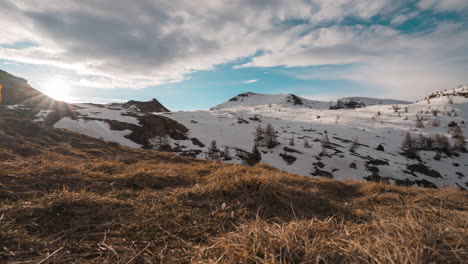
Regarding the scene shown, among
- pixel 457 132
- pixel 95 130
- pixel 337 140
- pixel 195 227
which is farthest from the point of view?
pixel 337 140

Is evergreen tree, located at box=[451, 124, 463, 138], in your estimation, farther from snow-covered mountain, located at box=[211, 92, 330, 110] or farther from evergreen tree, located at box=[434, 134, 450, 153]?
snow-covered mountain, located at box=[211, 92, 330, 110]

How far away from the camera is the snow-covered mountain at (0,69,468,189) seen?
42.8m

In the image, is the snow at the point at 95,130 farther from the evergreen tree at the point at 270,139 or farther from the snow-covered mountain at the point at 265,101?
the snow-covered mountain at the point at 265,101

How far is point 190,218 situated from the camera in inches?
86.4

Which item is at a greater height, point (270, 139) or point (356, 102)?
point (356, 102)

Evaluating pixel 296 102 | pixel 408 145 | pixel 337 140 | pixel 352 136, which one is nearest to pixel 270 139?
pixel 337 140

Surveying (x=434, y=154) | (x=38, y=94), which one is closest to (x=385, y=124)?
(x=434, y=154)

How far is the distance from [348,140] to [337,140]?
4223 mm

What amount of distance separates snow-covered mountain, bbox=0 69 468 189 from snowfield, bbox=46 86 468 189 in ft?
0.65

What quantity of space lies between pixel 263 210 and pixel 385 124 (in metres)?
91.0

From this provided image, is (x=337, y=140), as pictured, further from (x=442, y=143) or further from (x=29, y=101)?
(x=29, y=101)

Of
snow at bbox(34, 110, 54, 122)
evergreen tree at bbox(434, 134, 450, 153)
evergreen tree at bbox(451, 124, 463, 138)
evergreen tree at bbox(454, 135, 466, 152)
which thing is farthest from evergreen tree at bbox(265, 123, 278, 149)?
snow at bbox(34, 110, 54, 122)

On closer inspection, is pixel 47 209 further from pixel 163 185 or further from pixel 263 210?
pixel 263 210

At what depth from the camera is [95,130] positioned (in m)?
43.6
